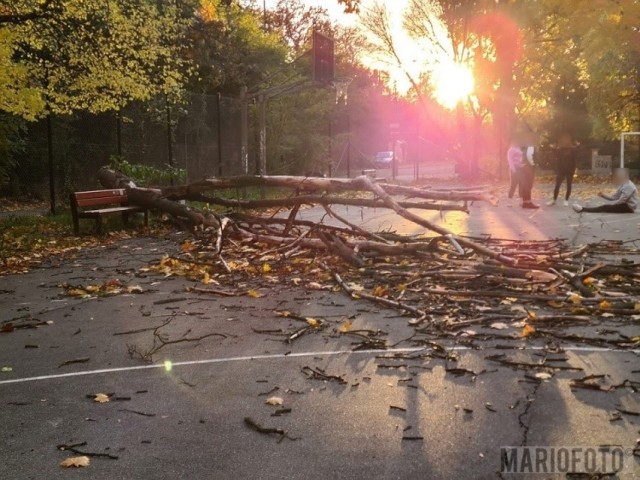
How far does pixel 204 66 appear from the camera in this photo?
84.8 feet

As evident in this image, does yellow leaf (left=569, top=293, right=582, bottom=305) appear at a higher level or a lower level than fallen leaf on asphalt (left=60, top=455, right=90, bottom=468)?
higher

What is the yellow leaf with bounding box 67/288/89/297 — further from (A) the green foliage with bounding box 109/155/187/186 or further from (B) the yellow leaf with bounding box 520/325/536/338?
(A) the green foliage with bounding box 109/155/187/186

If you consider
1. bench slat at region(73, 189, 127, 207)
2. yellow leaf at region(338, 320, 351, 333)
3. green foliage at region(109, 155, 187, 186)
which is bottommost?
yellow leaf at region(338, 320, 351, 333)

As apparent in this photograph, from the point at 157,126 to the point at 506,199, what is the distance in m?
11.8

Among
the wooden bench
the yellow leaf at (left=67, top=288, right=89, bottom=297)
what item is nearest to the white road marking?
the yellow leaf at (left=67, top=288, right=89, bottom=297)

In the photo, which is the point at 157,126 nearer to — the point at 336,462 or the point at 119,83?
the point at 119,83

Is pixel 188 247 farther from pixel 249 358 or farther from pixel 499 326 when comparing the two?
pixel 499 326

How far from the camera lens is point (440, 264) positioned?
307 inches

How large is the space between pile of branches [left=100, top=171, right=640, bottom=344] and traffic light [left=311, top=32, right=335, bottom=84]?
12369mm

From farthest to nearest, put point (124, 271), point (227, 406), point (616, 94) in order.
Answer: point (616, 94) → point (124, 271) → point (227, 406)

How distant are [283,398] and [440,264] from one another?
4.28 metres

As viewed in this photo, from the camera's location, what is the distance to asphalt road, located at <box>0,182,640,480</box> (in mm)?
3146

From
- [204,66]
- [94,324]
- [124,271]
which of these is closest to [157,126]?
[204,66]

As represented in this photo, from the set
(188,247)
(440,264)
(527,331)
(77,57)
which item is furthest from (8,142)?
(527,331)
